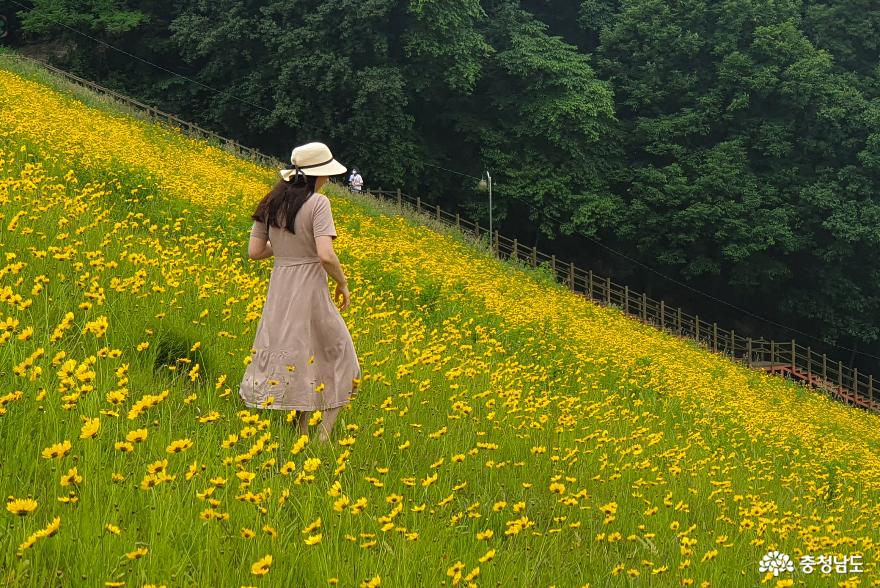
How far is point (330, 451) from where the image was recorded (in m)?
3.73

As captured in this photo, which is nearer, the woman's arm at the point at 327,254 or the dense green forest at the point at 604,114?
the woman's arm at the point at 327,254

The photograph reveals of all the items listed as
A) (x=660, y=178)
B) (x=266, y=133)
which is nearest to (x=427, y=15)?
(x=266, y=133)

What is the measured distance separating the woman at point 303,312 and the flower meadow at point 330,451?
0.20 meters

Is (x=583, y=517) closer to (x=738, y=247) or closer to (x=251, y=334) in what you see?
(x=251, y=334)

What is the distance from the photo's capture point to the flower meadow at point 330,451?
7.68ft

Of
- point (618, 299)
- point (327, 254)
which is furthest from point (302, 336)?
point (618, 299)

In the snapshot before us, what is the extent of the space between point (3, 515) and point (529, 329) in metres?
9.17

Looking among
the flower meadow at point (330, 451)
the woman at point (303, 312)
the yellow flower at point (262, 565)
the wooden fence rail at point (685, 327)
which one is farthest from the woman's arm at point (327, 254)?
the wooden fence rail at point (685, 327)

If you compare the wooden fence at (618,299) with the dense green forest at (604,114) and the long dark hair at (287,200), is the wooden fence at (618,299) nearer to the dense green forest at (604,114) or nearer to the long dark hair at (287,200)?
the dense green forest at (604,114)

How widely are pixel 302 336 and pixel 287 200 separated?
0.75 metres

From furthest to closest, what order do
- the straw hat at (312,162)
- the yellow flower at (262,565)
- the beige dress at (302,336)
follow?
the straw hat at (312,162) < the beige dress at (302,336) < the yellow flower at (262,565)

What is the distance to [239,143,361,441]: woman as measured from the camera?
4.09 m

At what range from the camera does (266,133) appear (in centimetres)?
3164

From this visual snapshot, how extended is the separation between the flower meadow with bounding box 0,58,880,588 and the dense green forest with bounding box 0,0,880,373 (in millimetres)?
18188
